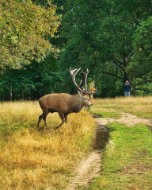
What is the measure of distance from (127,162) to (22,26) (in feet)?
23.0

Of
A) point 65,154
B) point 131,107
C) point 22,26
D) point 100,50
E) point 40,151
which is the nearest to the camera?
point 65,154

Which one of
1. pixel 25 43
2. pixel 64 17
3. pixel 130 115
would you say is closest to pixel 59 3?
pixel 64 17

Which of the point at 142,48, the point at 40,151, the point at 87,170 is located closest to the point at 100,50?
the point at 142,48

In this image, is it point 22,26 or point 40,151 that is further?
point 22,26

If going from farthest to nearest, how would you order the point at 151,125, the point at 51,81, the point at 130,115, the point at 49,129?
the point at 51,81 < the point at 130,115 < the point at 151,125 < the point at 49,129

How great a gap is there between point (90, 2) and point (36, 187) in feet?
104

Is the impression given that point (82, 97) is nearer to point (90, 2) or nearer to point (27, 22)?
point (27, 22)

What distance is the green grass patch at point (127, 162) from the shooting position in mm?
11672

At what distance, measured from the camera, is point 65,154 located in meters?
15.0

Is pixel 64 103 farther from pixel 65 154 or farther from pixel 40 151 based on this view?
pixel 65 154

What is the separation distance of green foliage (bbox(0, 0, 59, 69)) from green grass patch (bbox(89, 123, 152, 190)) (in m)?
5.50

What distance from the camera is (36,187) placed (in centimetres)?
1152

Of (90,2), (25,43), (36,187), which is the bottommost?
(36,187)

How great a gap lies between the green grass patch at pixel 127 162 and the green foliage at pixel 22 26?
550 centimetres
